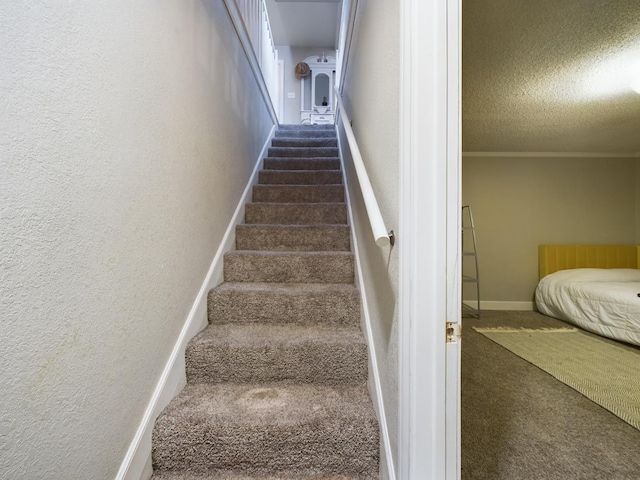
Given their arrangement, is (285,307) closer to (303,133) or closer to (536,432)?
(536,432)

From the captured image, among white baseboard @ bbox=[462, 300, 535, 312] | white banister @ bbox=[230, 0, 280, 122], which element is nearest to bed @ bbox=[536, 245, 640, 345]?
white baseboard @ bbox=[462, 300, 535, 312]

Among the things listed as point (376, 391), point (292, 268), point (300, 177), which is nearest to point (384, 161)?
point (376, 391)

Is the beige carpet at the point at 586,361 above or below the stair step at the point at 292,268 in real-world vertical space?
below

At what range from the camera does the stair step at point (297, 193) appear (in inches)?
96.1

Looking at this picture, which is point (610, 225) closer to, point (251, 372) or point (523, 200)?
point (523, 200)

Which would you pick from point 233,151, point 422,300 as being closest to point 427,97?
point 422,300

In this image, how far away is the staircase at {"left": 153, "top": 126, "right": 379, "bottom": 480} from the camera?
37.4 inches

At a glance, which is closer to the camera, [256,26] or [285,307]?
[285,307]

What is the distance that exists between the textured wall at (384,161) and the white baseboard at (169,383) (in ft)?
2.57

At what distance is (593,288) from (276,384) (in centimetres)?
323

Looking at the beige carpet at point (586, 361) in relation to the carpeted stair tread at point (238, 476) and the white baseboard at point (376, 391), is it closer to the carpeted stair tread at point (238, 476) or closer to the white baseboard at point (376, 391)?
the white baseboard at point (376, 391)

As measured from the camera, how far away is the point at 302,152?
318 centimetres

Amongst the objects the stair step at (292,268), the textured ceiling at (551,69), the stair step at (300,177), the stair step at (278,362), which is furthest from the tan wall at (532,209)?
the stair step at (278,362)

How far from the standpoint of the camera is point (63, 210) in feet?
2.13
